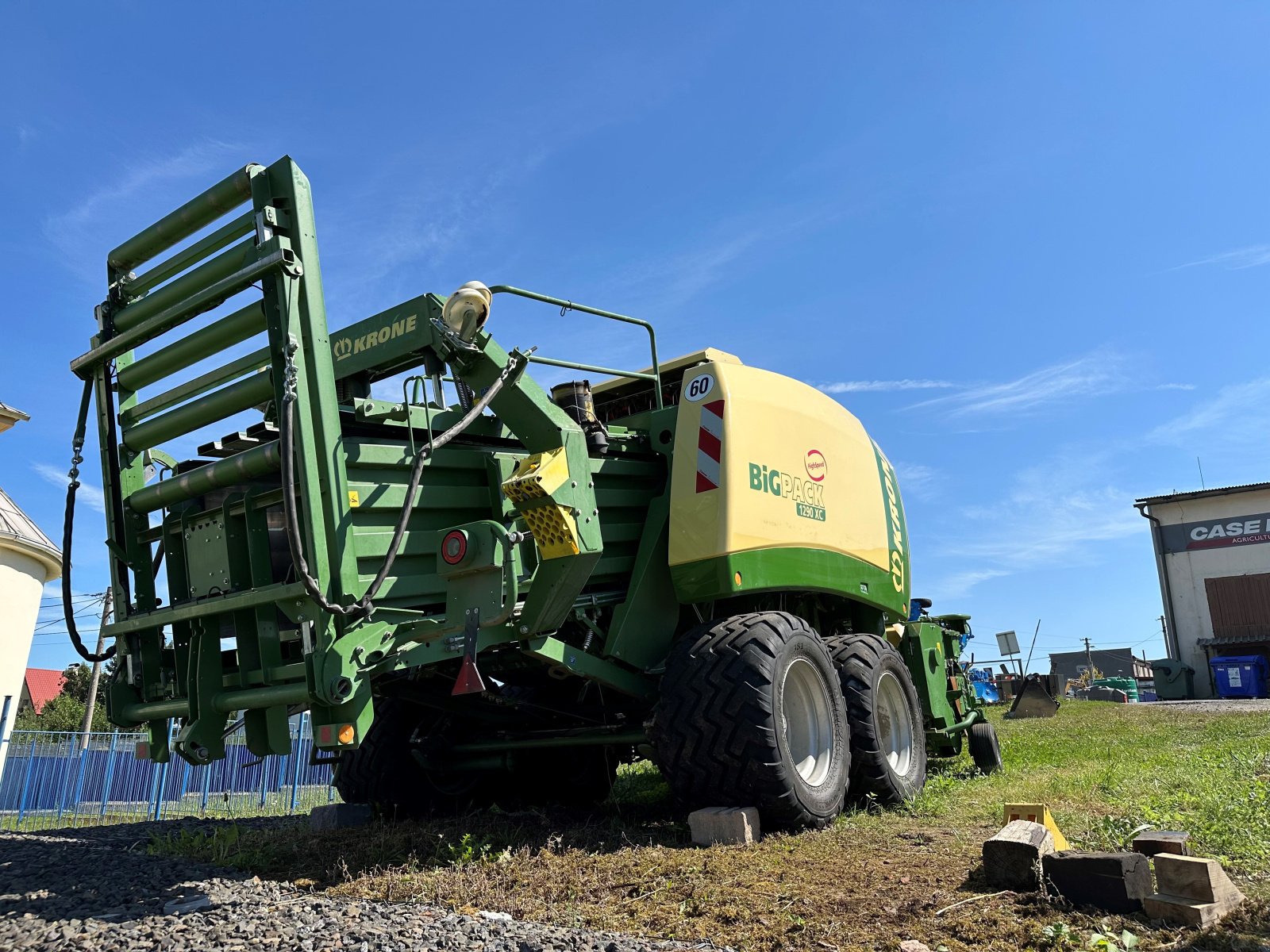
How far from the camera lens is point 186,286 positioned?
5.38m

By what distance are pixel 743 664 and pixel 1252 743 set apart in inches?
289

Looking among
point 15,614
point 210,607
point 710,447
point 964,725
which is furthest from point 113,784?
point 710,447

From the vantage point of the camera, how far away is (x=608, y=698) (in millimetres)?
6949

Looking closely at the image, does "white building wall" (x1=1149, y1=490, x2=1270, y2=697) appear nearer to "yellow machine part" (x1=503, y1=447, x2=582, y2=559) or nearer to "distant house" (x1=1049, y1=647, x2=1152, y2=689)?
"distant house" (x1=1049, y1=647, x2=1152, y2=689)

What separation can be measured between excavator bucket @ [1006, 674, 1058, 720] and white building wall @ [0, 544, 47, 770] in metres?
17.7

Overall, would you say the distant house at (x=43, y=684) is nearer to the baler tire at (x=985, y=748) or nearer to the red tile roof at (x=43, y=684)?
the red tile roof at (x=43, y=684)

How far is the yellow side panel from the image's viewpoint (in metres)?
6.36

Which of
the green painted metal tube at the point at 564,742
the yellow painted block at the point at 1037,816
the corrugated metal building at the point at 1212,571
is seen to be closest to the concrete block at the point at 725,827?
the green painted metal tube at the point at 564,742

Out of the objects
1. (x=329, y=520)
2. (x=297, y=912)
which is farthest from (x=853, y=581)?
(x=297, y=912)

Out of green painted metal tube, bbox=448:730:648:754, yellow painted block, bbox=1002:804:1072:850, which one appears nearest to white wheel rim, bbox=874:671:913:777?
green painted metal tube, bbox=448:730:648:754

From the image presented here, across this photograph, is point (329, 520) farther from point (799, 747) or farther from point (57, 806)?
point (57, 806)

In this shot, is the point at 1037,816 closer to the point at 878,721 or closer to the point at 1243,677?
the point at 878,721

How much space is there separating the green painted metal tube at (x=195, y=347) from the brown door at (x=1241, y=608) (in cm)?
3772

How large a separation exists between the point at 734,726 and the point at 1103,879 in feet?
7.03
